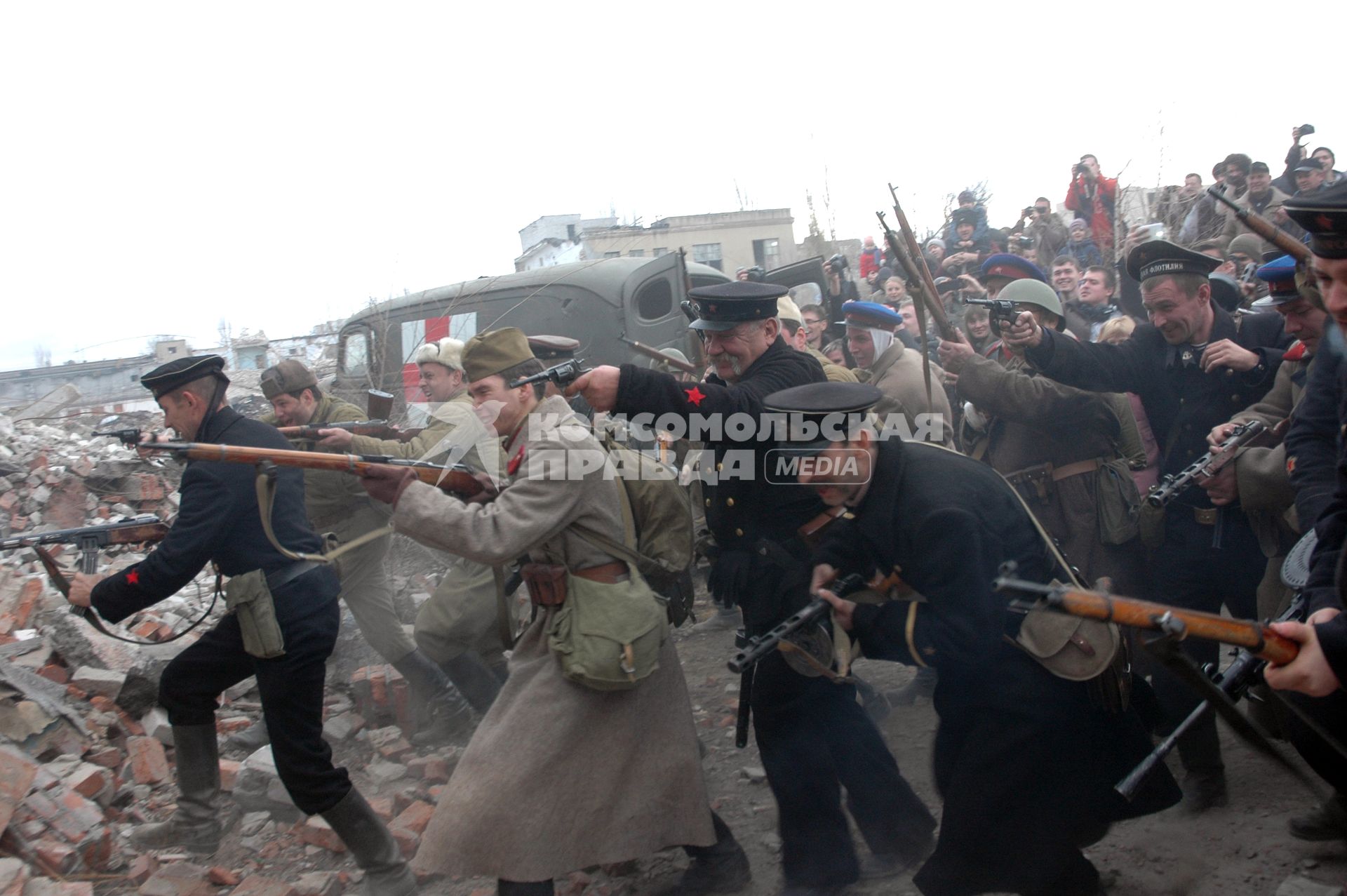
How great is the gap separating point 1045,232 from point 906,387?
18.7 ft

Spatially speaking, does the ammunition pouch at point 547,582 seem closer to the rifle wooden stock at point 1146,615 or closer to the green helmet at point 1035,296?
the rifle wooden stock at point 1146,615

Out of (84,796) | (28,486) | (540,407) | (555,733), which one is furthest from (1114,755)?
(28,486)

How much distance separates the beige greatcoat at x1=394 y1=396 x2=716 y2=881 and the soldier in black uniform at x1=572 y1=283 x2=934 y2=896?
1.03 ft

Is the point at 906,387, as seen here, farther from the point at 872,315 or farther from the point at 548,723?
the point at 548,723

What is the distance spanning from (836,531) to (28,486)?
8.68 metres

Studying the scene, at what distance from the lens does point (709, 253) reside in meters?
40.9

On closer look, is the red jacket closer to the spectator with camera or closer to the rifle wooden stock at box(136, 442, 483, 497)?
the spectator with camera

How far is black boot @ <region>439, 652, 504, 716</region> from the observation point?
5.20m

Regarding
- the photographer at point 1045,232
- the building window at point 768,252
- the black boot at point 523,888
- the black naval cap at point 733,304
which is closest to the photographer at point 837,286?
the photographer at point 1045,232

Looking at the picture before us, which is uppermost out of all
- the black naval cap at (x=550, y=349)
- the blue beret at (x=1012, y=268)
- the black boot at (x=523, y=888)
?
the blue beret at (x=1012, y=268)

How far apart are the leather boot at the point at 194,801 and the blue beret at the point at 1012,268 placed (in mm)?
4416

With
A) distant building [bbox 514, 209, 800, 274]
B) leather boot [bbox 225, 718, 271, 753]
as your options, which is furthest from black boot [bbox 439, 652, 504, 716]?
distant building [bbox 514, 209, 800, 274]

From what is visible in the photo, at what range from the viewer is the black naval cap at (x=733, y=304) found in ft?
12.0

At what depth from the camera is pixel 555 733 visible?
3193 mm
